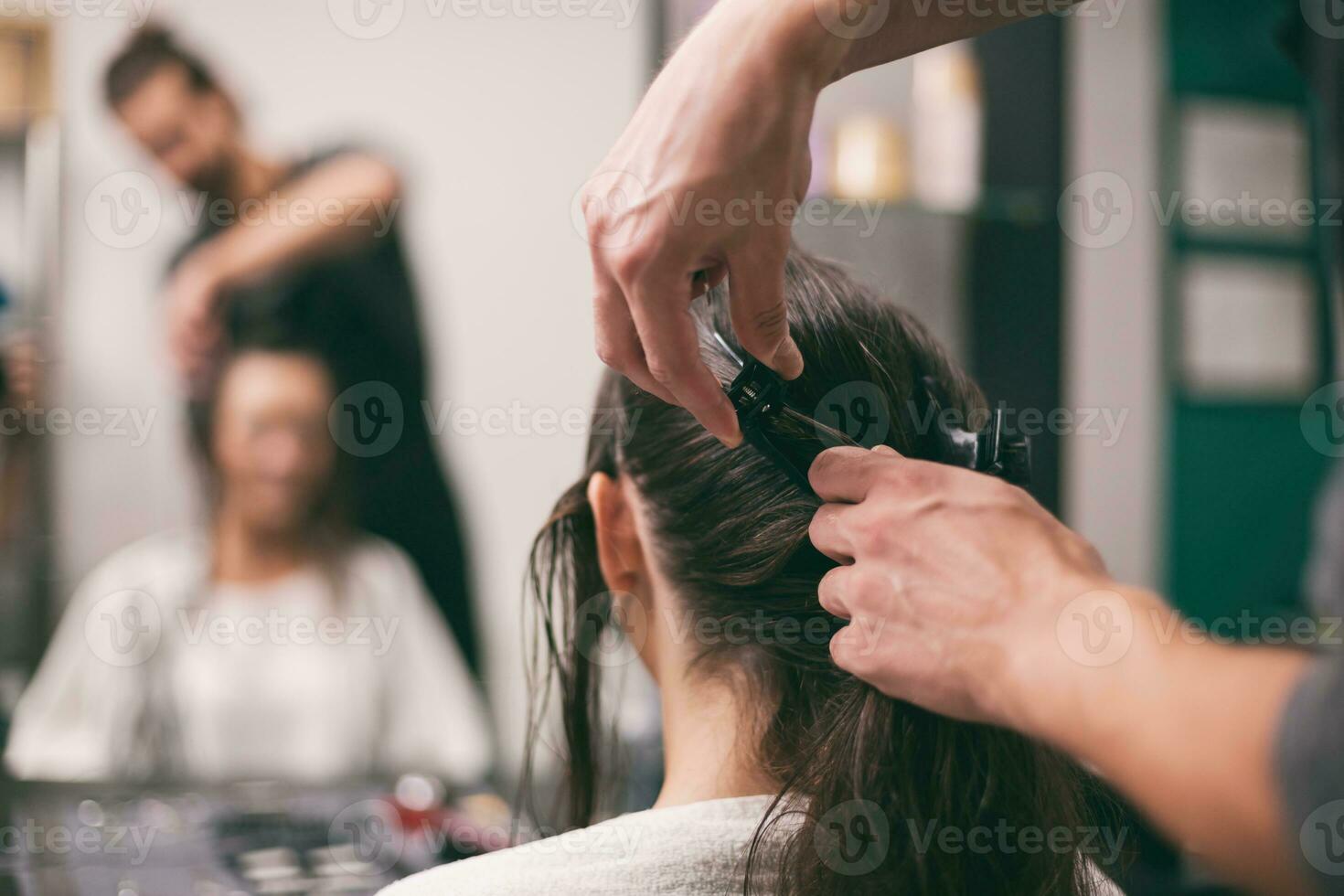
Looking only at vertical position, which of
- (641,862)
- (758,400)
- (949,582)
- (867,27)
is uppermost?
(867,27)

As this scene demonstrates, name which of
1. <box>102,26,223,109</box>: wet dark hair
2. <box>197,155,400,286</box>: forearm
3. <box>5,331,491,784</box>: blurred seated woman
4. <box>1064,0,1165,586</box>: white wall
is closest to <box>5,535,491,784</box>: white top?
<box>5,331,491,784</box>: blurred seated woman

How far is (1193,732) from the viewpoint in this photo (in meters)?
0.46

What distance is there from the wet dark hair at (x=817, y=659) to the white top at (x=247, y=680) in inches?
40.5

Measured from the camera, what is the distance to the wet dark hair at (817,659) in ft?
2.40

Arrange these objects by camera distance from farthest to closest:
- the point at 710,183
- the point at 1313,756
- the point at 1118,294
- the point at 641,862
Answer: the point at 1118,294
the point at 641,862
the point at 710,183
the point at 1313,756

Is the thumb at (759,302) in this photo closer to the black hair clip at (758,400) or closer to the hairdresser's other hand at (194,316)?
the black hair clip at (758,400)

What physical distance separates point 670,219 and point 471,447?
1232 mm

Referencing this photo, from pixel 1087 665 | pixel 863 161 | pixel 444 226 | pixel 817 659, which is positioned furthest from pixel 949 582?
pixel 863 161

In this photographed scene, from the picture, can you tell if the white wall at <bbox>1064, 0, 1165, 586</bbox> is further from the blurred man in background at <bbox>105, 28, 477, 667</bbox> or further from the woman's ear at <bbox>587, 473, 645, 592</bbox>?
the woman's ear at <bbox>587, 473, 645, 592</bbox>

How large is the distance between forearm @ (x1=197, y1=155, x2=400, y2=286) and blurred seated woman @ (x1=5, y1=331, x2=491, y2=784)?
151 millimetres

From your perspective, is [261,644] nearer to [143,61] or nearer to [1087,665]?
[143,61]

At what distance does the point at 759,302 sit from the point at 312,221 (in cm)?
128

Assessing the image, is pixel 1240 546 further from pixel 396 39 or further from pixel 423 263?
pixel 396 39

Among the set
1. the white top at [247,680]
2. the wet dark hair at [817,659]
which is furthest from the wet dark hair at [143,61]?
the wet dark hair at [817,659]
